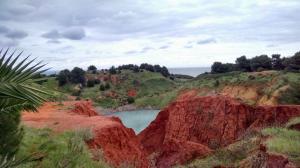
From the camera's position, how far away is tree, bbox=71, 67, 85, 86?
90.4 meters

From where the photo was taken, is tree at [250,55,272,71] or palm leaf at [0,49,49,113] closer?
palm leaf at [0,49,49,113]

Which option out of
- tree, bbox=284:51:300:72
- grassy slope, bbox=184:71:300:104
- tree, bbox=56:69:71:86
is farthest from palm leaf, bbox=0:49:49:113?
tree, bbox=56:69:71:86

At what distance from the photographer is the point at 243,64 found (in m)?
83.0

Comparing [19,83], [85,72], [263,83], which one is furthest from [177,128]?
[85,72]

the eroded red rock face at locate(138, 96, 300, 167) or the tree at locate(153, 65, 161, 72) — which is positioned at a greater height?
the tree at locate(153, 65, 161, 72)

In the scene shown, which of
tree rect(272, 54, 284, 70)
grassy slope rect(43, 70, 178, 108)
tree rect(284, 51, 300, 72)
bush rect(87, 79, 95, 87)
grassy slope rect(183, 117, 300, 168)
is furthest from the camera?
bush rect(87, 79, 95, 87)

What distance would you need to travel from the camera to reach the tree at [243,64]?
8169cm

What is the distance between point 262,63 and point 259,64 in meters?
0.56

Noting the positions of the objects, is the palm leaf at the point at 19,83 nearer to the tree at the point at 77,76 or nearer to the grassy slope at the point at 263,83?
the grassy slope at the point at 263,83

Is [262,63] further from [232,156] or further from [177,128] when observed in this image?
[232,156]

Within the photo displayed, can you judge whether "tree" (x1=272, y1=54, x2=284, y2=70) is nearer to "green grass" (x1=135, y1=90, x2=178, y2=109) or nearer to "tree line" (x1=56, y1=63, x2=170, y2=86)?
"green grass" (x1=135, y1=90, x2=178, y2=109)

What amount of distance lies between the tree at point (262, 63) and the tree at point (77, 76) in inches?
1409

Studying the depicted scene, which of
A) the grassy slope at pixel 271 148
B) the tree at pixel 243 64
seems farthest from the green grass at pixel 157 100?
the grassy slope at pixel 271 148

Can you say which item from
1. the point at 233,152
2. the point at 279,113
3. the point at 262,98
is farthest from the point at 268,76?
Answer: the point at 233,152
